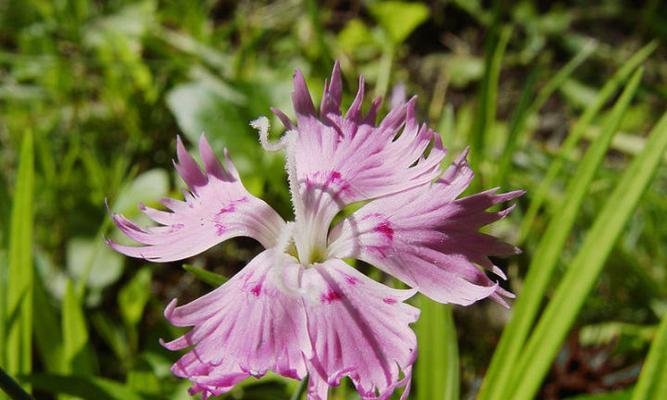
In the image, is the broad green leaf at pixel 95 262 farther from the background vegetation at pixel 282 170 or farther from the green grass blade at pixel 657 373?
the green grass blade at pixel 657 373

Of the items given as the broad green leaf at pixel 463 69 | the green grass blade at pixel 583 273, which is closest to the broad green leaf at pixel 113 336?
the green grass blade at pixel 583 273

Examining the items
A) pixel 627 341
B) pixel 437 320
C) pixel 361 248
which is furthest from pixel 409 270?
pixel 627 341

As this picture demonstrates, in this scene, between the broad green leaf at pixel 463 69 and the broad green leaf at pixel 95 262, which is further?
the broad green leaf at pixel 463 69

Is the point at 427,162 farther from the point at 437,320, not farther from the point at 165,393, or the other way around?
the point at 165,393

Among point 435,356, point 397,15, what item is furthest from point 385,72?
point 435,356

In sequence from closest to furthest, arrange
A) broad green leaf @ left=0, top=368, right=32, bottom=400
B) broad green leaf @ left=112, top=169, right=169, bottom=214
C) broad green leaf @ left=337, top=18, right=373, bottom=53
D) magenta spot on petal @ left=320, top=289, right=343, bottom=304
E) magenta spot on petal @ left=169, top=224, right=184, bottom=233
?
broad green leaf @ left=0, top=368, right=32, bottom=400 → magenta spot on petal @ left=320, top=289, right=343, bottom=304 → magenta spot on petal @ left=169, top=224, right=184, bottom=233 → broad green leaf @ left=112, top=169, right=169, bottom=214 → broad green leaf @ left=337, top=18, right=373, bottom=53

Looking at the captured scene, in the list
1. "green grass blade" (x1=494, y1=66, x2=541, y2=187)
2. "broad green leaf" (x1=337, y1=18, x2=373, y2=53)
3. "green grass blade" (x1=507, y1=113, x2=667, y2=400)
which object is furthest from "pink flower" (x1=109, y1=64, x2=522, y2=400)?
"broad green leaf" (x1=337, y1=18, x2=373, y2=53)

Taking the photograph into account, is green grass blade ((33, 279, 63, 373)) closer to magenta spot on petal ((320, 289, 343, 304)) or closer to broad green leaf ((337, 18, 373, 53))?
magenta spot on petal ((320, 289, 343, 304))
